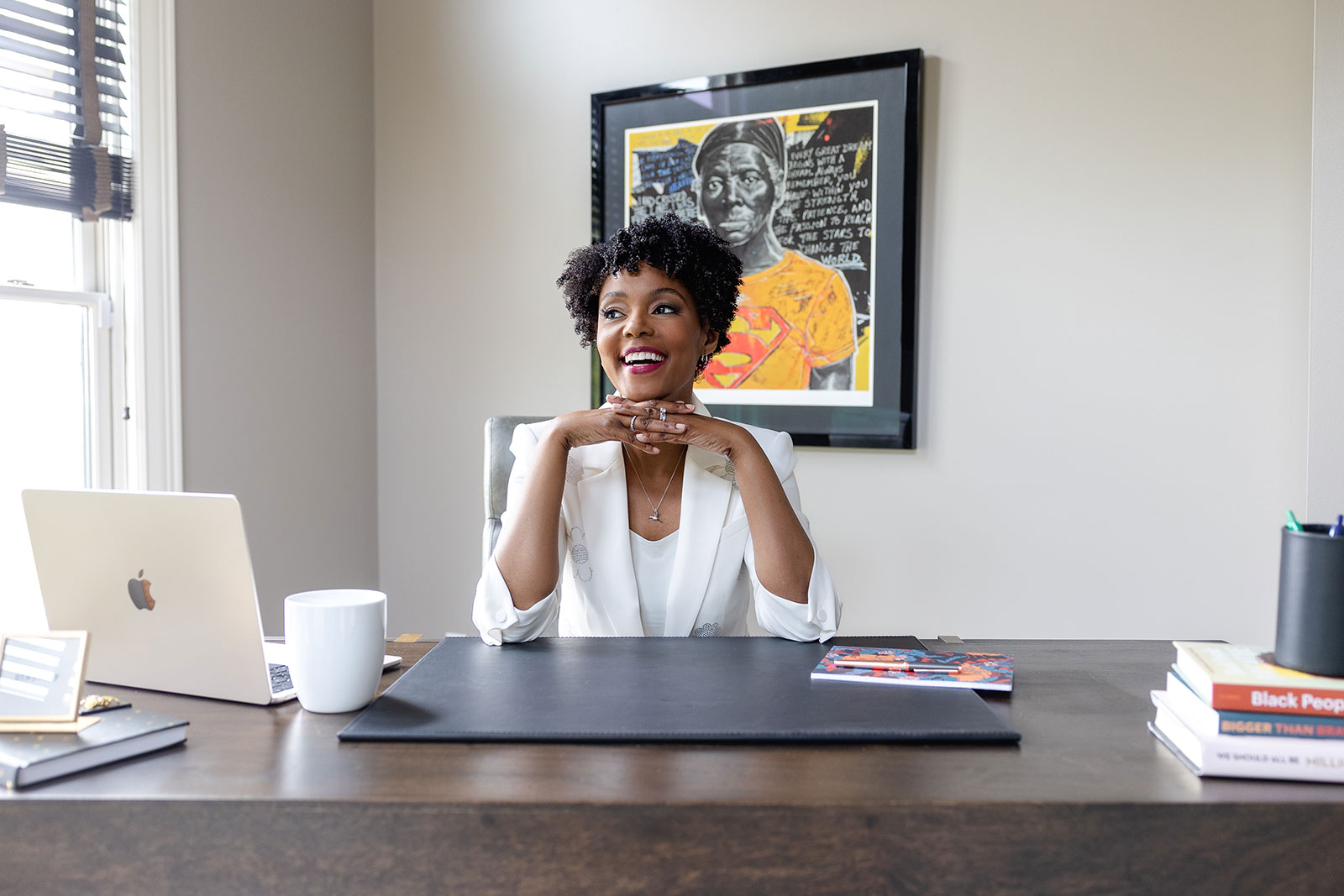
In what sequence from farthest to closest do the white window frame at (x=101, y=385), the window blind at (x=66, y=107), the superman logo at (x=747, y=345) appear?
the superman logo at (x=747, y=345) → the white window frame at (x=101, y=385) → the window blind at (x=66, y=107)

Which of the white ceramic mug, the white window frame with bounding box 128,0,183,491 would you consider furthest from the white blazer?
the white window frame with bounding box 128,0,183,491

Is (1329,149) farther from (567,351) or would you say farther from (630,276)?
(567,351)

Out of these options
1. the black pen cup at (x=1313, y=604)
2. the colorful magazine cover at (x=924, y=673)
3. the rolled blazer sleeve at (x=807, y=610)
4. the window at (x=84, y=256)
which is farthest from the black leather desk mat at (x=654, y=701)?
the window at (x=84, y=256)

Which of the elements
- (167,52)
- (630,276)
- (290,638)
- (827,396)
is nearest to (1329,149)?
(827,396)

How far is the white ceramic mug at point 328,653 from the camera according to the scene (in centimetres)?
95

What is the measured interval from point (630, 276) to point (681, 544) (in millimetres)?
452

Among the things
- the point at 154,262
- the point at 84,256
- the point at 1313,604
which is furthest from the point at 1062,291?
the point at 84,256

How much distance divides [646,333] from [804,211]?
3.57 ft

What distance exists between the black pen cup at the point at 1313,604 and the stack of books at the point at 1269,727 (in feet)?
0.05

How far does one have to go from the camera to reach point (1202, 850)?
70cm

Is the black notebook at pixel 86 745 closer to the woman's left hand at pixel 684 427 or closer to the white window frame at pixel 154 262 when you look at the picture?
the woman's left hand at pixel 684 427

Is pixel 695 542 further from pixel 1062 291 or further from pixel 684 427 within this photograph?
pixel 1062 291

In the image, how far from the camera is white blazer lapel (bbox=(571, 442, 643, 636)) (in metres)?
1.53

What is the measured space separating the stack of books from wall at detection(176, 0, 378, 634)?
2.12 metres
